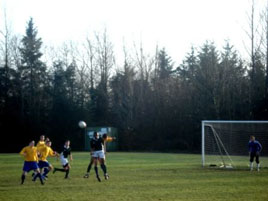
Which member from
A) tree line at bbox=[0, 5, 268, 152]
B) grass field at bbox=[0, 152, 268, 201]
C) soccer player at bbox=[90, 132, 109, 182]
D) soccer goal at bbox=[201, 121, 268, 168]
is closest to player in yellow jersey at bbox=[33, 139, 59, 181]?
grass field at bbox=[0, 152, 268, 201]

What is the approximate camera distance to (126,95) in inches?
2506

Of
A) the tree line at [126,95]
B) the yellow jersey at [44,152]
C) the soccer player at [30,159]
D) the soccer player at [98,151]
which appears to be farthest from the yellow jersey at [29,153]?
the tree line at [126,95]

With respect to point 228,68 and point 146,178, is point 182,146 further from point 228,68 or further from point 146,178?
point 146,178

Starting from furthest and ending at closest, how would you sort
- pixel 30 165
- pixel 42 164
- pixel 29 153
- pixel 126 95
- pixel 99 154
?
pixel 126 95
pixel 42 164
pixel 99 154
pixel 29 153
pixel 30 165

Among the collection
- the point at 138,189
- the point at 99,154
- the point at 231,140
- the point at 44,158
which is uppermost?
the point at 231,140

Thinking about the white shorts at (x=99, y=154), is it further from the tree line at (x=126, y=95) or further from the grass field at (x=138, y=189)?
the tree line at (x=126, y=95)

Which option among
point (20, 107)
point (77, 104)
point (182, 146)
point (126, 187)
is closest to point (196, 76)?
point (182, 146)

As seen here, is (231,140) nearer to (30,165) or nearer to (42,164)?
(42,164)

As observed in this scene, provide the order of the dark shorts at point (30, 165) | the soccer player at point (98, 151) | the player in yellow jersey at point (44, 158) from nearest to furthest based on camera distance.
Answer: the dark shorts at point (30, 165)
the soccer player at point (98, 151)
the player in yellow jersey at point (44, 158)

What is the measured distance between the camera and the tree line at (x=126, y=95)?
53000 millimetres

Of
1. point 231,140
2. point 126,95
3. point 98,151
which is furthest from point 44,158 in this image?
point 126,95

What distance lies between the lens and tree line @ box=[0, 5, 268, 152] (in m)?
53.0

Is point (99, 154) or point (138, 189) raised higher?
point (99, 154)

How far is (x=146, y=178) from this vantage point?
65.8 ft
